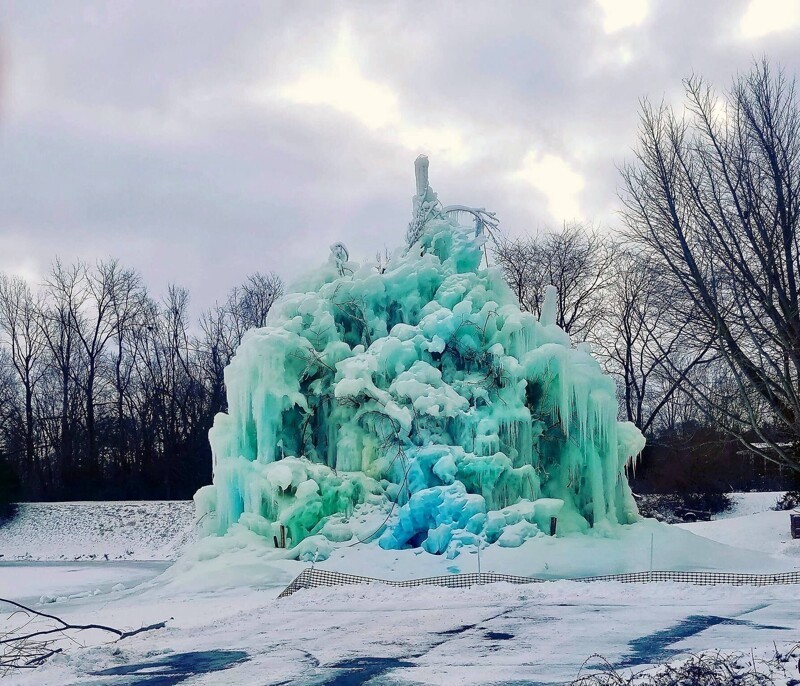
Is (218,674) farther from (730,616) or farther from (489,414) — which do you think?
(489,414)

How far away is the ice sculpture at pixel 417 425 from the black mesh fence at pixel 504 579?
2.21 metres

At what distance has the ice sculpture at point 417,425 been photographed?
52.3 feet

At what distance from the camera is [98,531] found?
96.8ft

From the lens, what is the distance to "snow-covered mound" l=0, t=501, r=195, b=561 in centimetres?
2817

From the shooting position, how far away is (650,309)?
33406 mm

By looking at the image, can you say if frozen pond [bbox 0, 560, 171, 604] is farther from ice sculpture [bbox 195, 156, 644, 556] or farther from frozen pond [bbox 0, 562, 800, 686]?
frozen pond [bbox 0, 562, 800, 686]

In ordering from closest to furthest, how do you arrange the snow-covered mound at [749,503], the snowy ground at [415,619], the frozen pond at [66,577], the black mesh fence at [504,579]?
the snowy ground at [415,619]
the black mesh fence at [504,579]
the frozen pond at [66,577]
the snow-covered mound at [749,503]

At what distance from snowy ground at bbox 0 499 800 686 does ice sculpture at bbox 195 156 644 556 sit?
947mm

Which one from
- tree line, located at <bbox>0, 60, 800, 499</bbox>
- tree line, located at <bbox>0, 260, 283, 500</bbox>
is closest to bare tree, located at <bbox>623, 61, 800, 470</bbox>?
tree line, located at <bbox>0, 60, 800, 499</bbox>

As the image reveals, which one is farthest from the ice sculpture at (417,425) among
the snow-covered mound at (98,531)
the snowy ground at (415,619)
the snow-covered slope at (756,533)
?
the snow-covered mound at (98,531)

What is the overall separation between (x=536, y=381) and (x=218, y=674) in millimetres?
10830

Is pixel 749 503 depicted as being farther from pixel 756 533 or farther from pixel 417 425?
pixel 417 425

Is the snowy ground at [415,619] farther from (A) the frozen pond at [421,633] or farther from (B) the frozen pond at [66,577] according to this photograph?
(B) the frozen pond at [66,577]

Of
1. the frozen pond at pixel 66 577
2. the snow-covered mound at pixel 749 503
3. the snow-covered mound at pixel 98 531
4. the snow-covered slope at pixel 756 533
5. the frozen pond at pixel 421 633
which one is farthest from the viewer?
the snow-covered mound at pixel 749 503
